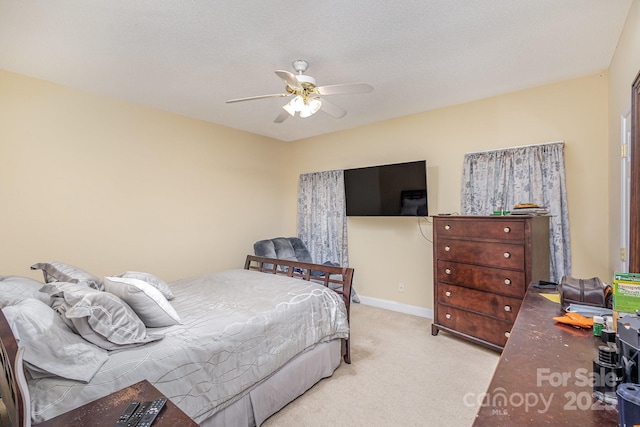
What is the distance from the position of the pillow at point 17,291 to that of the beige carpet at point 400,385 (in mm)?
1586

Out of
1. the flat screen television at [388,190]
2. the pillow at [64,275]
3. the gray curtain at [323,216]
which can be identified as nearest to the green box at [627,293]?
the flat screen television at [388,190]

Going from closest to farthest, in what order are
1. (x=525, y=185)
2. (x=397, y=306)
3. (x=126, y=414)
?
(x=126, y=414) → (x=525, y=185) → (x=397, y=306)

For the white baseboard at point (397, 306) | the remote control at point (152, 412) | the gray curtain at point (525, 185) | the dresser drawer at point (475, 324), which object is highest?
the gray curtain at point (525, 185)

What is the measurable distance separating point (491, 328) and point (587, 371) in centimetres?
203

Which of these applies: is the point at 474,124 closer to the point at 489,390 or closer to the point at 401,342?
the point at 401,342

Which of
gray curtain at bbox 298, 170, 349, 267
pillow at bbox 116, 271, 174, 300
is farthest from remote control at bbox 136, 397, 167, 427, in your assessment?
gray curtain at bbox 298, 170, 349, 267

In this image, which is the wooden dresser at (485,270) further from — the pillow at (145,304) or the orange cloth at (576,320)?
the pillow at (145,304)

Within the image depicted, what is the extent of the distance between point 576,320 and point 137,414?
5.79ft

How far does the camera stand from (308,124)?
13.9 feet

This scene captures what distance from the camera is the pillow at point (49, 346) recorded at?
47.6 inches

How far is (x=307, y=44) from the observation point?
7.18 feet

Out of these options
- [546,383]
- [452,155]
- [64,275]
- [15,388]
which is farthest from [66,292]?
[452,155]

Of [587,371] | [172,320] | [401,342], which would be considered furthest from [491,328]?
[172,320]

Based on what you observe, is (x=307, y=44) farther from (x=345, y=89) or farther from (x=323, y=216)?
(x=323, y=216)
